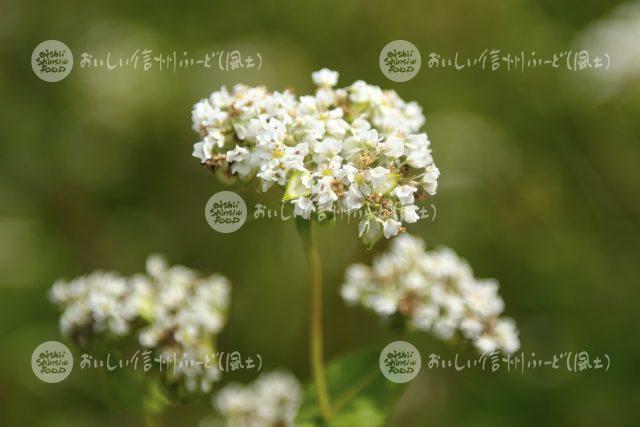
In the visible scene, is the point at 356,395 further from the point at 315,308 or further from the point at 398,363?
the point at 315,308

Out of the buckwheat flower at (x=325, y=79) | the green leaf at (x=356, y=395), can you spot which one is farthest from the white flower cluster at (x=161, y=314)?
the buckwheat flower at (x=325, y=79)

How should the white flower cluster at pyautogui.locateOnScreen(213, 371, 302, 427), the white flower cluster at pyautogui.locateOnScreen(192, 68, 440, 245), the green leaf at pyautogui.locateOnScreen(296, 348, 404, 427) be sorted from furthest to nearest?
the white flower cluster at pyautogui.locateOnScreen(213, 371, 302, 427) → the green leaf at pyautogui.locateOnScreen(296, 348, 404, 427) → the white flower cluster at pyautogui.locateOnScreen(192, 68, 440, 245)

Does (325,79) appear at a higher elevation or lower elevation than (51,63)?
lower

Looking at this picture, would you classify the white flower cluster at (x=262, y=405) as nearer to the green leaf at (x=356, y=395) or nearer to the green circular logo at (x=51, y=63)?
the green leaf at (x=356, y=395)

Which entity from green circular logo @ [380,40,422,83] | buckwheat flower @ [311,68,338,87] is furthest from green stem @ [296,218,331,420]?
green circular logo @ [380,40,422,83]

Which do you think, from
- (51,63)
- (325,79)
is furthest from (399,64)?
(51,63)

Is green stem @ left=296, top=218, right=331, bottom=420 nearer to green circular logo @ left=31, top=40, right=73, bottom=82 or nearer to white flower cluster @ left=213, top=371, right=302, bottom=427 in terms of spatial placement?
white flower cluster @ left=213, top=371, right=302, bottom=427
